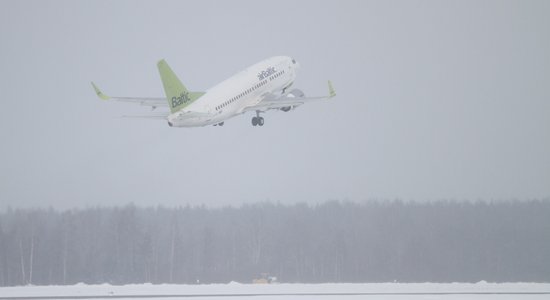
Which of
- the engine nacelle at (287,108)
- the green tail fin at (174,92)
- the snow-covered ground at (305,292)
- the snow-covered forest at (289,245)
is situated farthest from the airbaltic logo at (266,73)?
the snow-covered forest at (289,245)

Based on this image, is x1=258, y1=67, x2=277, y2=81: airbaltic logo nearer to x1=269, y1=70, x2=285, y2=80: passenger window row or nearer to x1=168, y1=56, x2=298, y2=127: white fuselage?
x1=168, y1=56, x2=298, y2=127: white fuselage

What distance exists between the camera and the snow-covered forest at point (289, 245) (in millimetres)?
120312

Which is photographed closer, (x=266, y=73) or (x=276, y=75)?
(x=266, y=73)

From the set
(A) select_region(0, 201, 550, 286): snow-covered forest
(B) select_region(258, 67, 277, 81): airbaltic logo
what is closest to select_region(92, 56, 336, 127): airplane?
(B) select_region(258, 67, 277, 81): airbaltic logo

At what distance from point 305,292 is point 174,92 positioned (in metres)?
20.4

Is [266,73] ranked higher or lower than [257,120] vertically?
higher

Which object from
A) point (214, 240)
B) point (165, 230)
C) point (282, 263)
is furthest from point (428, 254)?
point (165, 230)

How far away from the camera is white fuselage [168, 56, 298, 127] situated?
3379 inches

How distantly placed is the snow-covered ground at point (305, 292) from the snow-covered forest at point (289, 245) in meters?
28.9

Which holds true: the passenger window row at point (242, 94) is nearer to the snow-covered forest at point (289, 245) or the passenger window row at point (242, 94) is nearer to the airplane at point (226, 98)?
the airplane at point (226, 98)

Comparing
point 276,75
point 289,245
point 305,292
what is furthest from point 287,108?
point 289,245

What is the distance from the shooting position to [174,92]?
8625 cm

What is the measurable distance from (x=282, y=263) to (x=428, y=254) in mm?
18238

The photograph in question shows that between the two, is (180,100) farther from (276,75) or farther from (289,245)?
(289,245)
